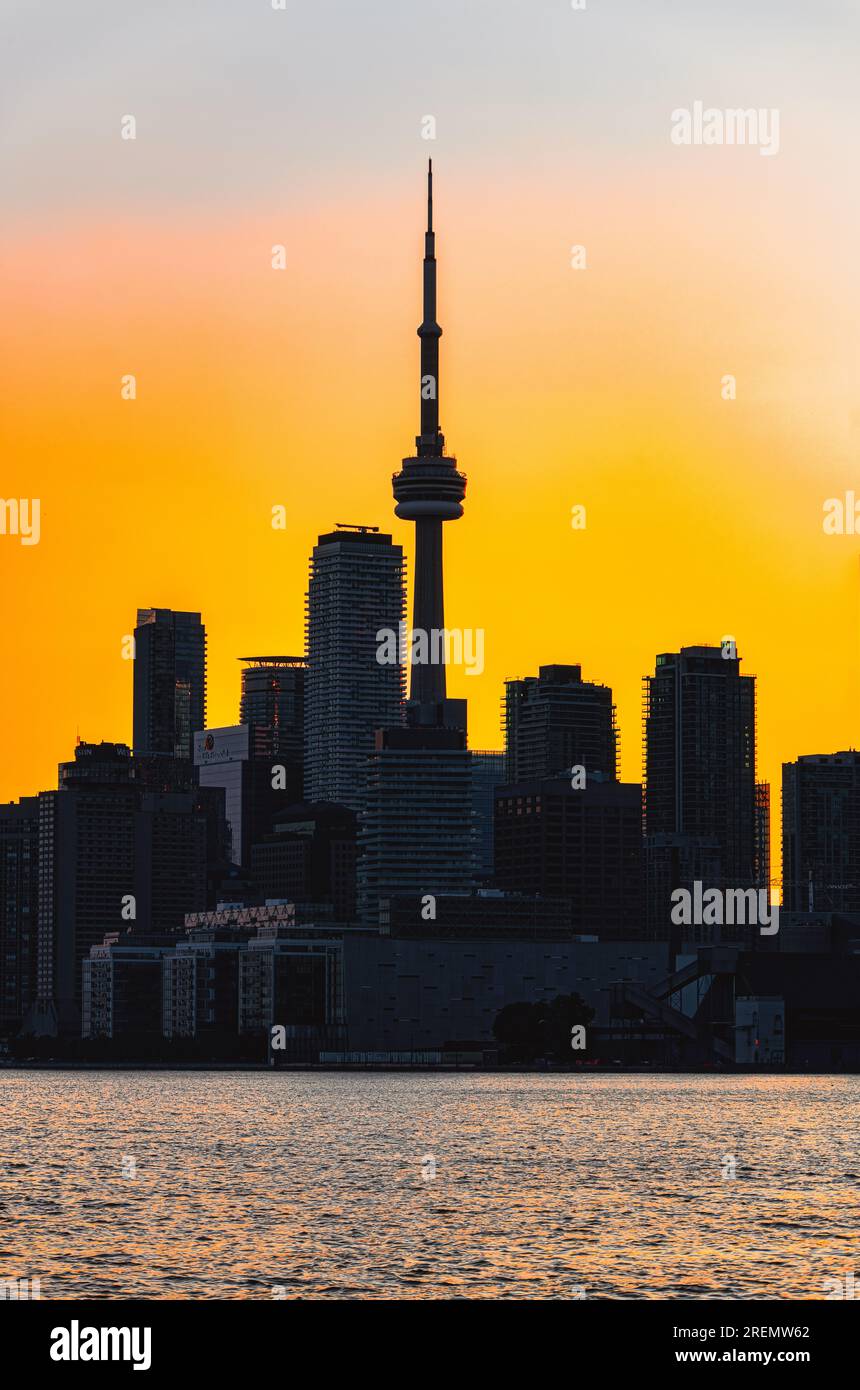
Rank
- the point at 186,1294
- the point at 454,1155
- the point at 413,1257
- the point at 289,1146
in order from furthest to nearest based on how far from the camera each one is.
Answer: the point at 289,1146
the point at 454,1155
the point at 413,1257
the point at 186,1294

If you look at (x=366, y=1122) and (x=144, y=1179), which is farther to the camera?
(x=366, y=1122)

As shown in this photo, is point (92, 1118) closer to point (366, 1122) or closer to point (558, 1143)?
point (366, 1122)

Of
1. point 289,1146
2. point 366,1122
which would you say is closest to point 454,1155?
point 289,1146

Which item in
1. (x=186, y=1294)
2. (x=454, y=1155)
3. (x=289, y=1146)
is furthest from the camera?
(x=289, y=1146)
